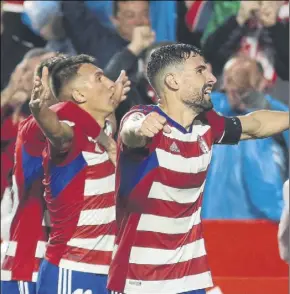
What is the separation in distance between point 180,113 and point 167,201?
0.39 meters

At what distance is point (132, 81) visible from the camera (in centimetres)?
702

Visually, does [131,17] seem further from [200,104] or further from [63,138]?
[200,104]

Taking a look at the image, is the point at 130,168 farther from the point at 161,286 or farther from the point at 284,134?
the point at 284,134

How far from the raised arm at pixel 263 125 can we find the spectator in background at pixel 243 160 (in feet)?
7.51

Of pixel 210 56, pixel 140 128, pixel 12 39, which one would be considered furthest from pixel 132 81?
pixel 140 128

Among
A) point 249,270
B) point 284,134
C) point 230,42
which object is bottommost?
point 249,270

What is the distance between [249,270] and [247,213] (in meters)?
0.68

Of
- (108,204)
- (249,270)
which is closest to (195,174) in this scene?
(108,204)

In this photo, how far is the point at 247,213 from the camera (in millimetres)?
7117

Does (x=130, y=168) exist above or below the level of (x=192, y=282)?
above

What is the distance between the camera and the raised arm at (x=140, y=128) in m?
3.90

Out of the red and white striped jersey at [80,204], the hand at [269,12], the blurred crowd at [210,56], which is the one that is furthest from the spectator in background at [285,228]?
the hand at [269,12]

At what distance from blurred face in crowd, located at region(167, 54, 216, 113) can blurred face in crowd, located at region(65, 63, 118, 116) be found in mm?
701

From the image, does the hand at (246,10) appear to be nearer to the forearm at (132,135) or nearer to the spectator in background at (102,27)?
the spectator in background at (102,27)
